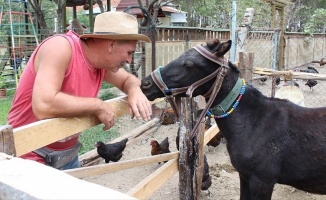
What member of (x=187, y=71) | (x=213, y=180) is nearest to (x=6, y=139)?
(x=187, y=71)

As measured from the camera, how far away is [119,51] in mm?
2168

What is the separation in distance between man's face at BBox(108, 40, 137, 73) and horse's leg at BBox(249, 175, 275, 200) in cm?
163

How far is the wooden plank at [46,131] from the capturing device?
1.53 meters

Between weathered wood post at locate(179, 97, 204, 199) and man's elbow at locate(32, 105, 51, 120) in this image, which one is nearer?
man's elbow at locate(32, 105, 51, 120)

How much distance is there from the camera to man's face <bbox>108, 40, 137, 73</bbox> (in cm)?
215

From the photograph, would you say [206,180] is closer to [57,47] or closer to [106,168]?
[106,168]

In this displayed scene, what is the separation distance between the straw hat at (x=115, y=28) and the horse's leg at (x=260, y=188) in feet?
5.53

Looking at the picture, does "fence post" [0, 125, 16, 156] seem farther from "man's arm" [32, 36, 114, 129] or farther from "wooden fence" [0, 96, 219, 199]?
"man's arm" [32, 36, 114, 129]

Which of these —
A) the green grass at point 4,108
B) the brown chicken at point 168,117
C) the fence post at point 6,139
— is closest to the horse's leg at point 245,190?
the fence post at point 6,139

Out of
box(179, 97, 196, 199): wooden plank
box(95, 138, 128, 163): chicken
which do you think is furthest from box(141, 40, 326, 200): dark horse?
box(95, 138, 128, 163): chicken

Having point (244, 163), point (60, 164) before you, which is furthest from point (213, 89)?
point (60, 164)

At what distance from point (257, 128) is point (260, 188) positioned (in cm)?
53

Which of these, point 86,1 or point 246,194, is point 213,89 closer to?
point 246,194

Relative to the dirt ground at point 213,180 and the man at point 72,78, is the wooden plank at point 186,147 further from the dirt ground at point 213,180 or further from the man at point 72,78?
the dirt ground at point 213,180
